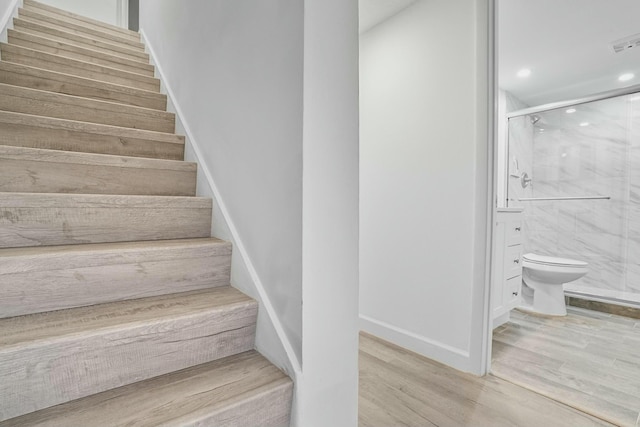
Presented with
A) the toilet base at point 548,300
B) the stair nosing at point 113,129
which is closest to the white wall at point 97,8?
the stair nosing at point 113,129

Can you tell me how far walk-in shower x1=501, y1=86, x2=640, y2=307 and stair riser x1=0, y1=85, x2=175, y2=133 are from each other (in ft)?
11.1

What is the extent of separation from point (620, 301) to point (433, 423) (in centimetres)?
279

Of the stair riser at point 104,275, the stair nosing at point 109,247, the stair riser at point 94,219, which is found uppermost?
the stair riser at point 94,219

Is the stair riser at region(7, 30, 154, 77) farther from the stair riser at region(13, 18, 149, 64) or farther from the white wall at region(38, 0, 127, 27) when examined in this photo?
the white wall at region(38, 0, 127, 27)

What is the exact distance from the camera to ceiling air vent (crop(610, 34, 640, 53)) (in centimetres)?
262

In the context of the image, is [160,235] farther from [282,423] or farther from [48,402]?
[282,423]

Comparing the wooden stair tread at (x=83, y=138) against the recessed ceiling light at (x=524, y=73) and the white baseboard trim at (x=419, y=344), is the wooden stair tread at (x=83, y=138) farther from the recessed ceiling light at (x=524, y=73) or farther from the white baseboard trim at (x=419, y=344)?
the recessed ceiling light at (x=524, y=73)

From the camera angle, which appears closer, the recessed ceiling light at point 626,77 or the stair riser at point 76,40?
the stair riser at point 76,40

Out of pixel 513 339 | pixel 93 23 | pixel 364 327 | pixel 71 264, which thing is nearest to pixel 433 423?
pixel 364 327


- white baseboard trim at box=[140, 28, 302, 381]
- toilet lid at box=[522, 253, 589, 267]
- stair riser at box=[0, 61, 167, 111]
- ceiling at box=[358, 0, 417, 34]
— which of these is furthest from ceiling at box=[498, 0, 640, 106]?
stair riser at box=[0, 61, 167, 111]

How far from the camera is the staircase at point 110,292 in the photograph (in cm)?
79

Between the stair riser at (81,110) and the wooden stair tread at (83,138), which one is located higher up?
the stair riser at (81,110)

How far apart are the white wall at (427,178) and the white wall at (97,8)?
150 inches

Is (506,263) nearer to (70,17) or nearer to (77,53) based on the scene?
(77,53)
